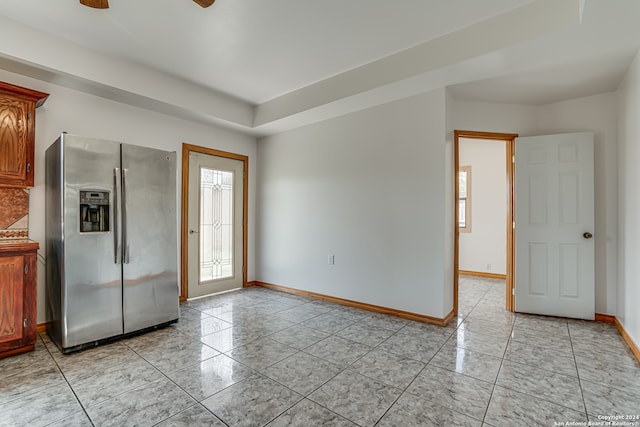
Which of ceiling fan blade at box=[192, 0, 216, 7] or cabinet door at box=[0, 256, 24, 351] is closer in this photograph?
ceiling fan blade at box=[192, 0, 216, 7]

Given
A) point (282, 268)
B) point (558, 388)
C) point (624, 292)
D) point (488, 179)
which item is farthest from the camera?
point (488, 179)

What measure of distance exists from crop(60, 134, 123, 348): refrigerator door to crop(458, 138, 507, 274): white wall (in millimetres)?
5739

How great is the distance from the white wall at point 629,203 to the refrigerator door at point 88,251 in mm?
4553

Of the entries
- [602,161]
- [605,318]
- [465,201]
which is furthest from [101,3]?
[465,201]

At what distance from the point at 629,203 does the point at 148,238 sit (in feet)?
15.1

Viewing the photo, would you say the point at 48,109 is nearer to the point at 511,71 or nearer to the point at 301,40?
the point at 301,40

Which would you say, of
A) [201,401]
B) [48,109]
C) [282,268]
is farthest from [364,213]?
[48,109]

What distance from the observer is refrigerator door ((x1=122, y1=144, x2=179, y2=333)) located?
2.82m

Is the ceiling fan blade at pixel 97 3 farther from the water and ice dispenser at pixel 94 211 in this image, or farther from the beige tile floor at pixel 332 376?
the beige tile floor at pixel 332 376

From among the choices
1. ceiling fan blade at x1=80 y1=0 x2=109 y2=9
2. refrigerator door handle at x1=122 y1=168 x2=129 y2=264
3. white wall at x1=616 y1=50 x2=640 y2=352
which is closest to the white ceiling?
ceiling fan blade at x1=80 y1=0 x2=109 y2=9

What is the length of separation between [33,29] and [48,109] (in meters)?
0.73

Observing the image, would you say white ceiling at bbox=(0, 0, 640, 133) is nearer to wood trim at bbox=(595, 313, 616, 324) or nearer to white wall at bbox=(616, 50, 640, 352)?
white wall at bbox=(616, 50, 640, 352)

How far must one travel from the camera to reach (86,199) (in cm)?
261

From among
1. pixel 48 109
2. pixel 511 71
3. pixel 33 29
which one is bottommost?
pixel 48 109
